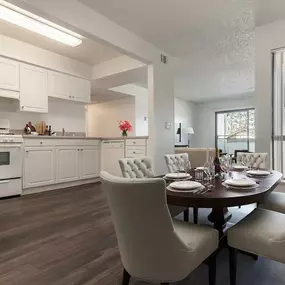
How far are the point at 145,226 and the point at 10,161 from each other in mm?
3252

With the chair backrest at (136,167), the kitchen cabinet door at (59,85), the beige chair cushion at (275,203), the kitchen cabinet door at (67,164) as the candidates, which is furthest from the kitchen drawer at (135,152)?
the beige chair cushion at (275,203)

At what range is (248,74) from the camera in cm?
595

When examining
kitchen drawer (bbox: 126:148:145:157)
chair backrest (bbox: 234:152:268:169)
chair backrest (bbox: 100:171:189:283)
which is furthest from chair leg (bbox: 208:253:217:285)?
kitchen drawer (bbox: 126:148:145:157)

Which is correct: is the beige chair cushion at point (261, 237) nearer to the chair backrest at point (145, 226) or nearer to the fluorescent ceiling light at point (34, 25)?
the chair backrest at point (145, 226)

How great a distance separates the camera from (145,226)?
1039 mm

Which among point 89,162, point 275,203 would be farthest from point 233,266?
point 89,162

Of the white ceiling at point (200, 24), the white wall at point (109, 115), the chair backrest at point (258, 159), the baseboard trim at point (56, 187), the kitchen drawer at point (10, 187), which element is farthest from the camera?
the white wall at point (109, 115)

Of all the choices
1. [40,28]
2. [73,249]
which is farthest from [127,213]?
[40,28]

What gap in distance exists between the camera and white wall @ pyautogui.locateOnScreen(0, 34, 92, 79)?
3.75 m

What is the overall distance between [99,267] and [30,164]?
2789mm

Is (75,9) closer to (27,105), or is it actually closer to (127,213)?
(27,105)

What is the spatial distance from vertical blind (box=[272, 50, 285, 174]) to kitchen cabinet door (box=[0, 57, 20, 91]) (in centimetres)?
402

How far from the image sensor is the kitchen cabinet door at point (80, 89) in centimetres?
480

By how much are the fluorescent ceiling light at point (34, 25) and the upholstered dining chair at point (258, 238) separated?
3.24 meters
